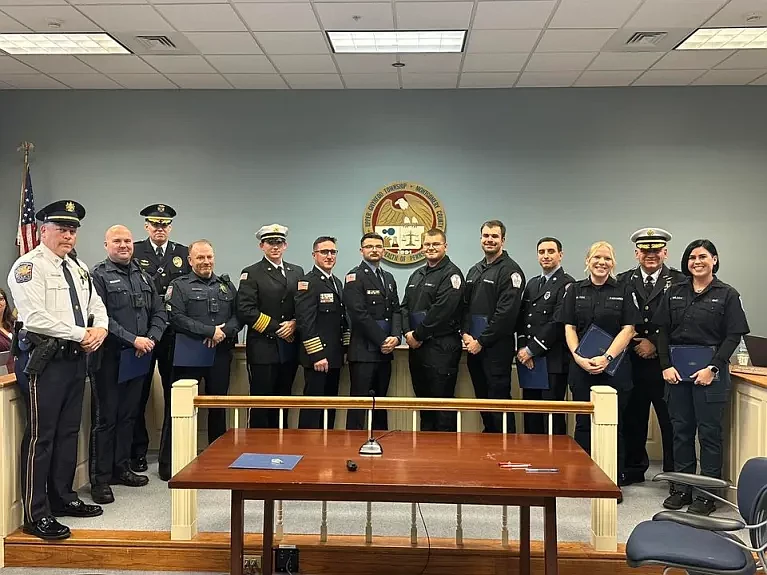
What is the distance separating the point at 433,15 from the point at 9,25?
3.02 m

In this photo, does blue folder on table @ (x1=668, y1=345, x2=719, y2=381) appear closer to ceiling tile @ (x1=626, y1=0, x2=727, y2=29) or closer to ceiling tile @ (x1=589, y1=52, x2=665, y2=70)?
ceiling tile @ (x1=626, y1=0, x2=727, y2=29)

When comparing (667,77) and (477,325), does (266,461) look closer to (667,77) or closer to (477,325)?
(477,325)

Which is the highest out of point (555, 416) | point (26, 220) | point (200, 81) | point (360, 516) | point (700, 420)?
point (200, 81)

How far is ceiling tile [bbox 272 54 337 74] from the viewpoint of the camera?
564cm

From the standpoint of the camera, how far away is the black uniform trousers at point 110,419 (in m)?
4.11

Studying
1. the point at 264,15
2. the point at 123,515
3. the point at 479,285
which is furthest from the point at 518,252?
the point at 123,515

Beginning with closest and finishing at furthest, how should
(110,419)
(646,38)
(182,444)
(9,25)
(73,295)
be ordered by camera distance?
1. (182,444)
2. (73,295)
3. (110,419)
4. (9,25)
5. (646,38)

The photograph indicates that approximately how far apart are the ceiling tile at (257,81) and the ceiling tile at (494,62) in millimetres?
1716

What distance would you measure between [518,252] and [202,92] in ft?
11.2

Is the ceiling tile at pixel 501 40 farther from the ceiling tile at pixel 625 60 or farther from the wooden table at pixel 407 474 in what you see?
the wooden table at pixel 407 474

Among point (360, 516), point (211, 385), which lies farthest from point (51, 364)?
point (360, 516)

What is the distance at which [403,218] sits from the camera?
6605mm

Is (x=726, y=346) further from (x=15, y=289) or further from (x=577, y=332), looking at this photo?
(x=15, y=289)

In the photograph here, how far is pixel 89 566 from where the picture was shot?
11.0 ft
